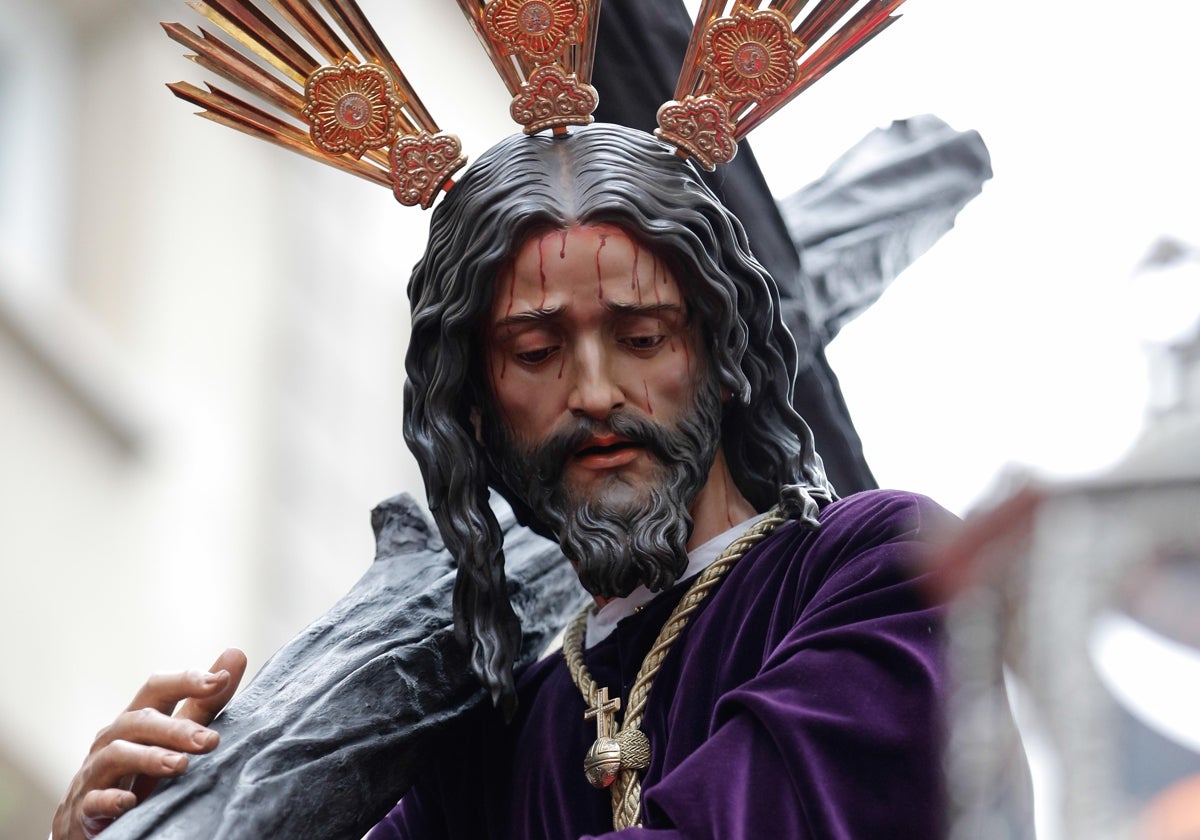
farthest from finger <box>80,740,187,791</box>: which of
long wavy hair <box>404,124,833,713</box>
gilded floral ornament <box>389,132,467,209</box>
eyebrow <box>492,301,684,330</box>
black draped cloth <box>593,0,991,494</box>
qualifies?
black draped cloth <box>593,0,991,494</box>

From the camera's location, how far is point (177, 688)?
243 centimetres

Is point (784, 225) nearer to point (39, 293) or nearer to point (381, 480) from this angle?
point (39, 293)

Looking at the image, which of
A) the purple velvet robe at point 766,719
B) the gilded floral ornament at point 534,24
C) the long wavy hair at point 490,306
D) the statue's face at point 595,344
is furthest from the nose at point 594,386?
the gilded floral ornament at point 534,24

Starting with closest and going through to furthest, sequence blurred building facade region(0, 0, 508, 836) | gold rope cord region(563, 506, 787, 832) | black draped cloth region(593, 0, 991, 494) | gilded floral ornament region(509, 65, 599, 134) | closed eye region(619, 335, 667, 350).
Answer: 1. gold rope cord region(563, 506, 787, 832)
2. closed eye region(619, 335, 667, 350)
3. gilded floral ornament region(509, 65, 599, 134)
4. black draped cloth region(593, 0, 991, 494)
5. blurred building facade region(0, 0, 508, 836)

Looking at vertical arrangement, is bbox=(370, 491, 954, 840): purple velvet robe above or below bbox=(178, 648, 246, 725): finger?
below

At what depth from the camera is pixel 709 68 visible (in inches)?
99.9

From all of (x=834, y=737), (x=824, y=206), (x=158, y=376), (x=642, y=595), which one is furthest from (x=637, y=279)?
(x=158, y=376)

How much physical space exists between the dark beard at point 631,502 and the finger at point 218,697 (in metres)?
0.40

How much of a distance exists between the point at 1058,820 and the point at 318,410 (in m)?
5.64

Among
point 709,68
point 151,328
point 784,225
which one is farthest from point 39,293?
point 709,68

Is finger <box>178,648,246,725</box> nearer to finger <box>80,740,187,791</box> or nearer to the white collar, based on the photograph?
finger <box>80,740,187,791</box>

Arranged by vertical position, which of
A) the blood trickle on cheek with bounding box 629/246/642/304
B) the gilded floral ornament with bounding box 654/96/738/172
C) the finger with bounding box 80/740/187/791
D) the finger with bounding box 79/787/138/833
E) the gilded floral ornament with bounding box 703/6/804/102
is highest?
the gilded floral ornament with bounding box 703/6/804/102

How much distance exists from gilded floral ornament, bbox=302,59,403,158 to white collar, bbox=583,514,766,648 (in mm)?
645

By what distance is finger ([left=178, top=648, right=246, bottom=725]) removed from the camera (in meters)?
2.43
